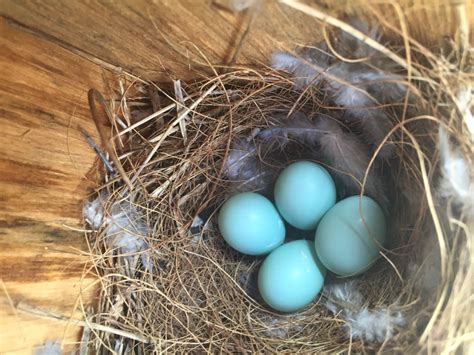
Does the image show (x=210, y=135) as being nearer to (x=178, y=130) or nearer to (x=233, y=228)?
(x=178, y=130)

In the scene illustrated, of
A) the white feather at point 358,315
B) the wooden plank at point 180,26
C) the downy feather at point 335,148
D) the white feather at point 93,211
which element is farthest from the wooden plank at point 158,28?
the white feather at point 358,315

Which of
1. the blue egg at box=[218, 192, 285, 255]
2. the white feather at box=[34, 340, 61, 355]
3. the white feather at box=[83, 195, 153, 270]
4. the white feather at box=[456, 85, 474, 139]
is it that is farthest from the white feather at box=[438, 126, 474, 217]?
the white feather at box=[34, 340, 61, 355]

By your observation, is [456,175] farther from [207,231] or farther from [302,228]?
[207,231]

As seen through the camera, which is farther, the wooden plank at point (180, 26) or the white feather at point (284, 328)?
the white feather at point (284, 328)

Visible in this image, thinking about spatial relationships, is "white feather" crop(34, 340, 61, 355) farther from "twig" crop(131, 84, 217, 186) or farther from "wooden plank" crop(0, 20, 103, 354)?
"twig" crop(131, 84, 217, 186)

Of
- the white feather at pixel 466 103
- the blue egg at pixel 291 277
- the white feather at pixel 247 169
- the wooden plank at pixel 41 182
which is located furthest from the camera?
the white feather at pixel 247 169

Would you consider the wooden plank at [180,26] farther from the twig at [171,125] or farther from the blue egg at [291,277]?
the blue egg at [291,277]

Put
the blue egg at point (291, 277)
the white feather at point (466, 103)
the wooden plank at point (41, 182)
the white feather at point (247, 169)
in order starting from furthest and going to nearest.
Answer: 1. the white feather at point (247, 169)
2. the blue egg at point (291, 277)
3. the wooden plank at point (41, 182)
4. the white feather at point (466, 103)

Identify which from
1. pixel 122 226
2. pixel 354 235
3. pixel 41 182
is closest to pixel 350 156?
pixel 354 235
